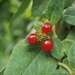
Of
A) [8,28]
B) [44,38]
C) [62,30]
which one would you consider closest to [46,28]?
[44,38]

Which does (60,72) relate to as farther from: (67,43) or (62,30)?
(62,30)

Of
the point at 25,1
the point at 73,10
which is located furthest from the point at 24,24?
the point at 73,10

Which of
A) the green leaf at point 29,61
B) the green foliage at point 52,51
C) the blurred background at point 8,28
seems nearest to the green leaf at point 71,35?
the green foliage at point 52,51

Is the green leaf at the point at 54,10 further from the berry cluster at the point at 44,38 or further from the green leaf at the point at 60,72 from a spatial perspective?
the green leaf at the point at 60,72

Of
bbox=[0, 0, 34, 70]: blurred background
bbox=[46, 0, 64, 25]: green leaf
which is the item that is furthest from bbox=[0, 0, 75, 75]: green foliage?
bbox=[0, 0, 34, 70]: blurred background

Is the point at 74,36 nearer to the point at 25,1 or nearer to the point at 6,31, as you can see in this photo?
the point at 25,1

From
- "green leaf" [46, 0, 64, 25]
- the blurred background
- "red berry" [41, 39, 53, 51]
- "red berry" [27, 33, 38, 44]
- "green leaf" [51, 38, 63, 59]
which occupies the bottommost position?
the blurred background

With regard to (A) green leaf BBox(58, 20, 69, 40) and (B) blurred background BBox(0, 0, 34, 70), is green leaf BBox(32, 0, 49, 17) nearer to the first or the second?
(A) green leaf BBox(58, 20, 69, 40)

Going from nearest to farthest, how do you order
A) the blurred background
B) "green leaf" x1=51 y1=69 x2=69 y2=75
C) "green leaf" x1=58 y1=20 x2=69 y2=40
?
"green leaf" x1=51 y1=69 x2=69 y2=75, "green leaf" x1=58 y1=20 x2=69 y2=40, the blurred background
